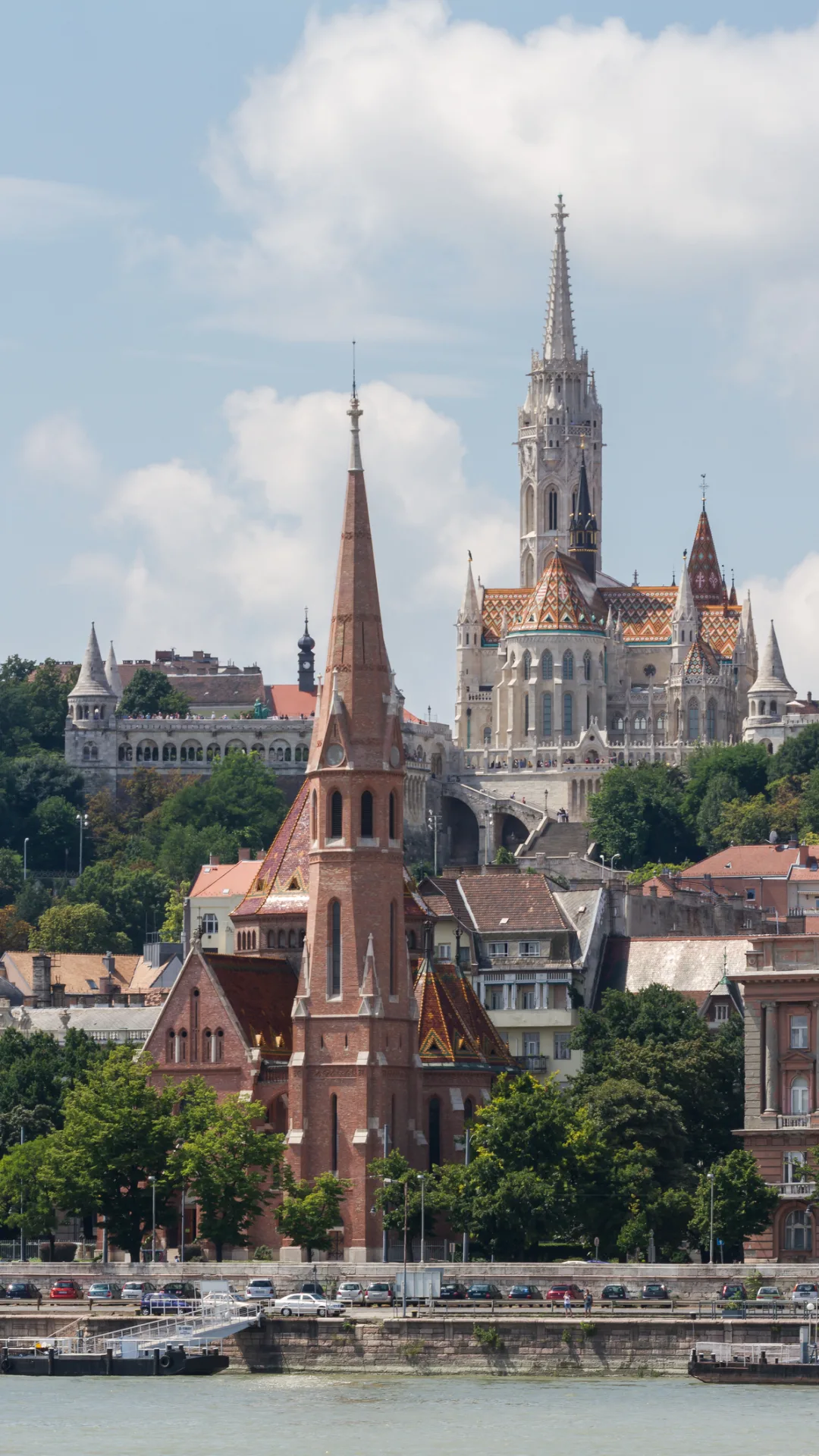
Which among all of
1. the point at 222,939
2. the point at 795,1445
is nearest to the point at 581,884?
the point at 222,939

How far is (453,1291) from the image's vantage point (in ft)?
384

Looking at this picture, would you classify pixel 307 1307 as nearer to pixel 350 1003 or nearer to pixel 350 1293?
pixel 350 1293

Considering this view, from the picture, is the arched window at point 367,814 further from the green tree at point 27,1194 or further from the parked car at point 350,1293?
the parked car at point 350,1293

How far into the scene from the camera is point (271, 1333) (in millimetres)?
112688

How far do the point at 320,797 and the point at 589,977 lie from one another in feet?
80.5

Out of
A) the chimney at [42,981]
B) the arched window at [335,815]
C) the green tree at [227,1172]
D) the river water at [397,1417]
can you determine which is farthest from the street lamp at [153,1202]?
the chimney at [42,981]

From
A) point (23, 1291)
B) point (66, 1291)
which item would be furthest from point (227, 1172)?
point (23, 1291)

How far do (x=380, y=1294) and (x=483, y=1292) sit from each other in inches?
110

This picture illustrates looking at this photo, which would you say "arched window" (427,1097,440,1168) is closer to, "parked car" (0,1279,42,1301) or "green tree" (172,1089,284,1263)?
"green tree" (172,1089,284,1263)

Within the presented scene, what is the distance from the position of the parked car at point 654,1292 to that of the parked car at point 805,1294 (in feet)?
11.2

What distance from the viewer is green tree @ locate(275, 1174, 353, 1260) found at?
126188 millimetres

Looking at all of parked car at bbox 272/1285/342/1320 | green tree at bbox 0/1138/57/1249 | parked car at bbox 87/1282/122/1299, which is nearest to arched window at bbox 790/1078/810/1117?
parked car at bbox 272/1285/342/1320

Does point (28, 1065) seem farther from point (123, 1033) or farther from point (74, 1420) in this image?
point (74, 1420)

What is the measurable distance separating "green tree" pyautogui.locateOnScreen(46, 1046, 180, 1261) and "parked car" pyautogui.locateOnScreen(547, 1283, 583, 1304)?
14.9m
